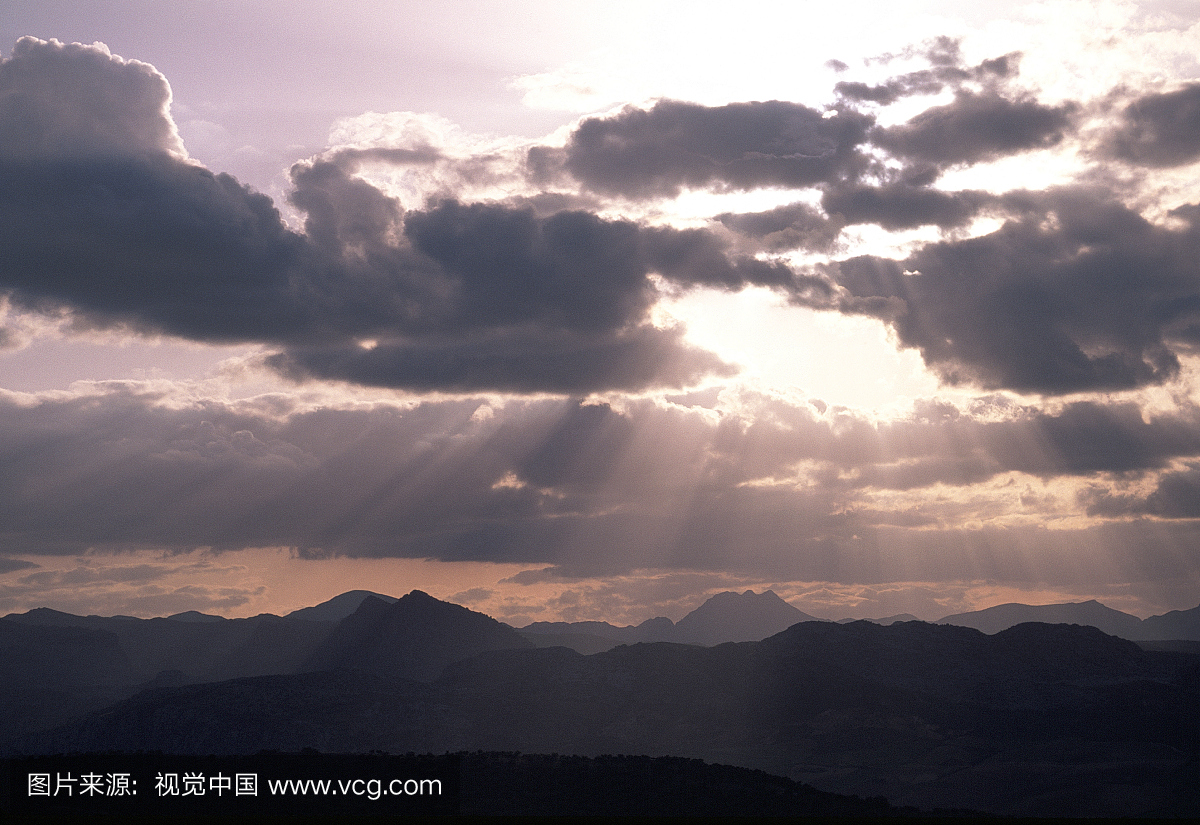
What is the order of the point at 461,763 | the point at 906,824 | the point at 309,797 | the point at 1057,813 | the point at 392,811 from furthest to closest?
1. the point at 1057,813
2. the point at 461,763
3. the point at 309,797
4. the point at 392,811
5. the point at 906,824

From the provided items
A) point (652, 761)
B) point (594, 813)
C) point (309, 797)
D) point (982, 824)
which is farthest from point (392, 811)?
point (982, 824)

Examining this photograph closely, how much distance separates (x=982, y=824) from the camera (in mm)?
125312

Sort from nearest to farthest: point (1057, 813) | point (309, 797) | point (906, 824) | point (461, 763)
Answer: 1. point (906, 824)
2. point (309, 797)
3. point (461, 763)
4. point (1057, 813)

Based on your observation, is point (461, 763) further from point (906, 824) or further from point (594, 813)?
point (906, 824)

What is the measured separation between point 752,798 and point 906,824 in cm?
2446

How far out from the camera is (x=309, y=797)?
13388cm

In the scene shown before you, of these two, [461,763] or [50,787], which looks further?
[461,763]

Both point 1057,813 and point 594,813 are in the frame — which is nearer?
point 594,813

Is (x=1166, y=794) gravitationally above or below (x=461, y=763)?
below

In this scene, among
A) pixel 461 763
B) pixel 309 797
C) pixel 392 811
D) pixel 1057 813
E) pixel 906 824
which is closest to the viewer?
pixel 906 824

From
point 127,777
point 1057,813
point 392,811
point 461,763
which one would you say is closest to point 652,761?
point 461,763

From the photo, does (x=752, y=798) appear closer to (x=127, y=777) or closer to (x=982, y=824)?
(x=982, y=824)

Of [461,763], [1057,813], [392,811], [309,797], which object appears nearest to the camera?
[392,811]

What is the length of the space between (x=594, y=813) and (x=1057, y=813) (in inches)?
4223
